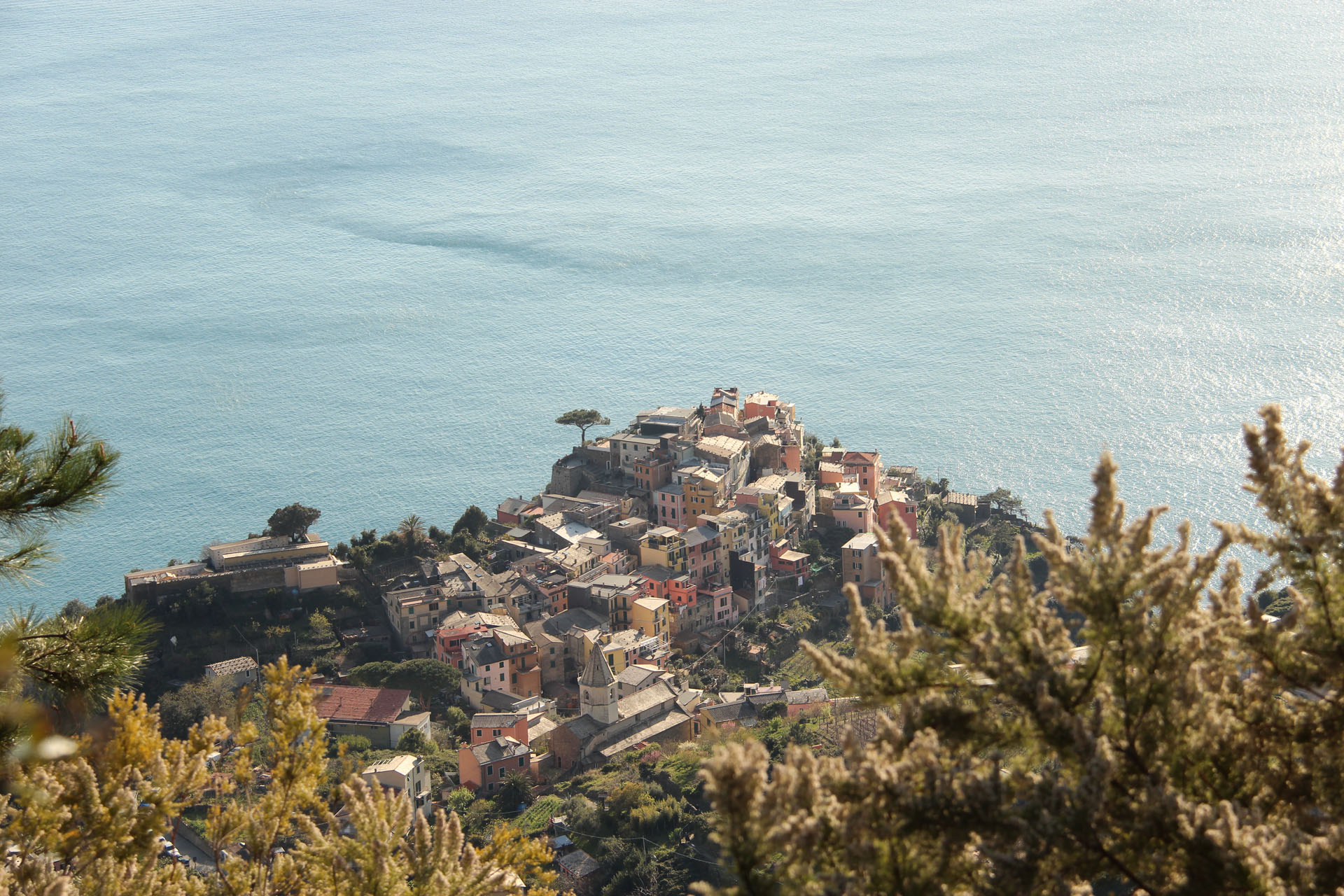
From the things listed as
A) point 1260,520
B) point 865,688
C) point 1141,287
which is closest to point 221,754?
point 865,688

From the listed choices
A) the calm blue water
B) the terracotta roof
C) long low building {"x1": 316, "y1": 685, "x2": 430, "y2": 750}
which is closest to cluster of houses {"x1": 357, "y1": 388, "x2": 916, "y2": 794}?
long low building {"x1": 316, "y1": 685, "x2": 430, "y2": 750}

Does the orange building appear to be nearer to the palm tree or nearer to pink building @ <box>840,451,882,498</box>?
the palm tree

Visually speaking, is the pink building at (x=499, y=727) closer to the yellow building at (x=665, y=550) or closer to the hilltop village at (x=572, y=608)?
the hilltop village at (x=572, y=608)

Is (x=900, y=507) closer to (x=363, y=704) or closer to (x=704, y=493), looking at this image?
(x=704, y=493)

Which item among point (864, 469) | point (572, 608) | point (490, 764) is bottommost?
point (490, 764)

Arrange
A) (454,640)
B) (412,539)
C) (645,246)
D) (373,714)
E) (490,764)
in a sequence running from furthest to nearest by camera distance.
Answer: (645,246) → (412,539) → (454,640) → (373,714) → (490,764)

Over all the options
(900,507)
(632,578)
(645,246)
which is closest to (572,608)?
(632,578)
